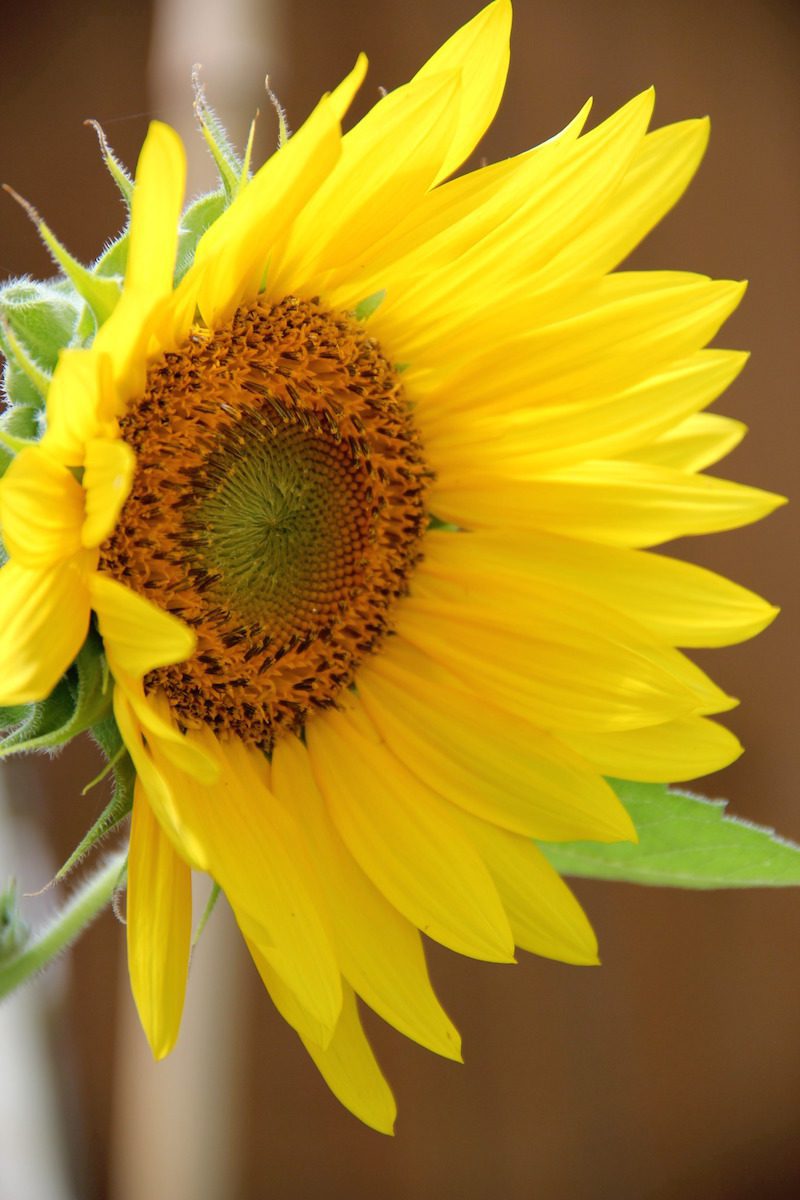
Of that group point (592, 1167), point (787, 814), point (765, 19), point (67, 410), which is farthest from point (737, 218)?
point (67, 410)

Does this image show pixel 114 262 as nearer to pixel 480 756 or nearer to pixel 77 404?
pixel 77 404

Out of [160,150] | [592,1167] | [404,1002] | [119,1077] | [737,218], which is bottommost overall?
[119,1077]

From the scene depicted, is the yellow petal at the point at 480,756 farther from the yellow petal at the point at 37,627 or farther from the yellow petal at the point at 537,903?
the yellow petal at the point at 37,627

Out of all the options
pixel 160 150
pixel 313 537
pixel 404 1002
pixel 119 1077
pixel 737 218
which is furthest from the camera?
pixel 737 218

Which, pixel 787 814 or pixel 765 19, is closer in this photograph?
pixel 787 814

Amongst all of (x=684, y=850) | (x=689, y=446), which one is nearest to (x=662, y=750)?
(x=684, y=850)

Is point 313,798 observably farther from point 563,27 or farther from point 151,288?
point 563,27

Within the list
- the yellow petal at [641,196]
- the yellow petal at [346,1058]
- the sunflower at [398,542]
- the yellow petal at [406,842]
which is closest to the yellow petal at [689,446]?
the sunflower at [398,542]
